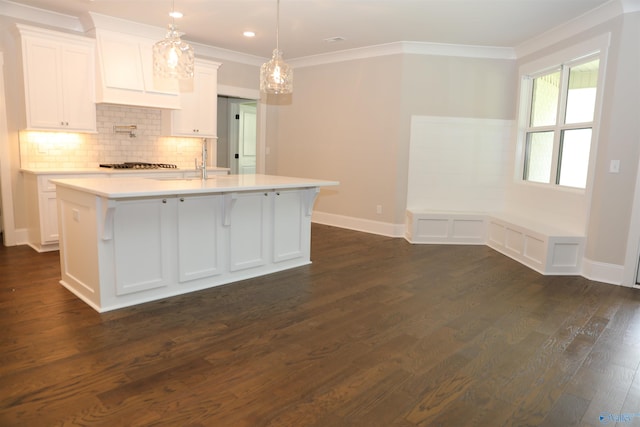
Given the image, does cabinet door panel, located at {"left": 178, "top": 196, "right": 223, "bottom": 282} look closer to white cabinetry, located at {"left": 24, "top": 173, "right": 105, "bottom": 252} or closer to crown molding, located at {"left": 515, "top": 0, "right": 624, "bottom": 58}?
white cabinetry, located at {"left": 24, "top": 173, "right": 105, "bottom": 252}

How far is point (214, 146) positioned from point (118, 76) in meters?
1.78

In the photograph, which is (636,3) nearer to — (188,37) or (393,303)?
(393,303)

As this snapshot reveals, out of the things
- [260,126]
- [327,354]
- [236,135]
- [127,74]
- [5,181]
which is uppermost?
[127,74]

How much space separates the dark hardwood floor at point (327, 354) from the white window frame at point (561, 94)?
4.91 ft

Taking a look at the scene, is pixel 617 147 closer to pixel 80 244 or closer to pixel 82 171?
pixel 80 244

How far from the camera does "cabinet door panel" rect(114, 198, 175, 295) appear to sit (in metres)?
3.14

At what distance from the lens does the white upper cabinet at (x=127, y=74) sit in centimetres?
505

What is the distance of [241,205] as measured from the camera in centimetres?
387

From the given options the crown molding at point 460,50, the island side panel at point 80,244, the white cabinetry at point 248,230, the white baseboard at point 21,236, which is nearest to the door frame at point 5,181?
the white baseboard at point 21,236

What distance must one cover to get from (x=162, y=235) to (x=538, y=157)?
4702 mm

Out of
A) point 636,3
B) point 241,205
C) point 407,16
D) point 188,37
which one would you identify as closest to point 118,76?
A: point 188,37

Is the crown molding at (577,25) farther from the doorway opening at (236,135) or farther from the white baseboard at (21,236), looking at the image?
the white baseboard at (21,236)

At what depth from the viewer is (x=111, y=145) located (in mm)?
5605

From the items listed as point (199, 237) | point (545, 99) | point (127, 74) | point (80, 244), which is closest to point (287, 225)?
point (199, 237)
